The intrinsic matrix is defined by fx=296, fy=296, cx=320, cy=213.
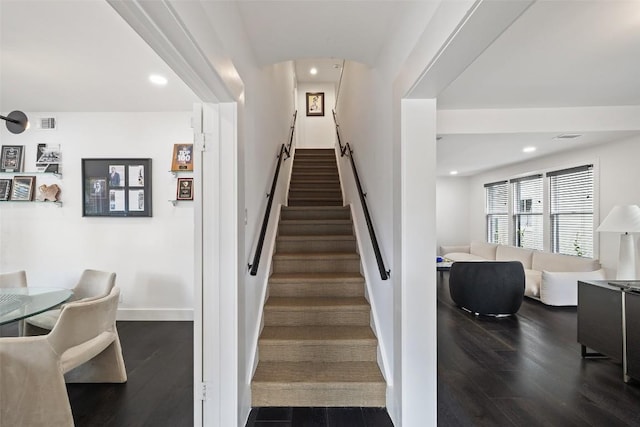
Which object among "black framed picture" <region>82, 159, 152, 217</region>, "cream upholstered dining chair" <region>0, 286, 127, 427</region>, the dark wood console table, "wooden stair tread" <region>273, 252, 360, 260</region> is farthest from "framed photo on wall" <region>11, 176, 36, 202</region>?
the dark wood console table

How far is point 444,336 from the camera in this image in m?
3.45

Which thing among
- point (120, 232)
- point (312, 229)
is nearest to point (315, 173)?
point (312, 229)

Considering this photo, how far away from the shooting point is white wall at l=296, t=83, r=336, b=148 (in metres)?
7.27

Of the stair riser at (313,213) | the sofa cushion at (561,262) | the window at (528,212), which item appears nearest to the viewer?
the stair riser at (313,213)

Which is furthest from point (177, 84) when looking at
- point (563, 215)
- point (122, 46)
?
point (563, 215)

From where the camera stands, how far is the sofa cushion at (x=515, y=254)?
223 inches

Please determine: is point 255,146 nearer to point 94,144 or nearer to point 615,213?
point 94,144

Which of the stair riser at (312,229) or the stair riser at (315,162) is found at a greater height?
the stair riser at (315,162)

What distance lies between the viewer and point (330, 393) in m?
2.04

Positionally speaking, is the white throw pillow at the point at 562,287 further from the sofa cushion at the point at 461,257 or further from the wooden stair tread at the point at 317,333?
the wooden stair tread at the point at 317,333

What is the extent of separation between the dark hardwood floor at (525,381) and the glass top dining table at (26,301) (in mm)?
2812

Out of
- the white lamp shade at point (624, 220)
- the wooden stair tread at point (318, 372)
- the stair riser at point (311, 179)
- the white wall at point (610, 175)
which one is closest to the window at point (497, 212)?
the white wall at point (610, 175)

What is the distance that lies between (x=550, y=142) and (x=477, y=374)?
3.62 m

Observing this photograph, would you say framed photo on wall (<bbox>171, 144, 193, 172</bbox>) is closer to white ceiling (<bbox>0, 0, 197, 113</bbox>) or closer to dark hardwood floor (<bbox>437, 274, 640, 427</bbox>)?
white ceiling (<bbox>0, 0, 197, 113</bbox>)
